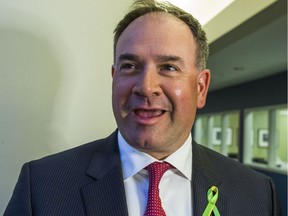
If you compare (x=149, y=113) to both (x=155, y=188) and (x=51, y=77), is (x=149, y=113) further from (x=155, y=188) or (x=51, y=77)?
(x=51, y=77)

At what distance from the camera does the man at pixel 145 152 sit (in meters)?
0.78

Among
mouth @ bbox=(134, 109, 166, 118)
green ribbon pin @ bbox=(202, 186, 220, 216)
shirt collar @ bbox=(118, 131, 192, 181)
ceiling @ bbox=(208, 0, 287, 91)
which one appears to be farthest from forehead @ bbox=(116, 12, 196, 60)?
ceiling @ bbox=(208, 0, 287, 91)

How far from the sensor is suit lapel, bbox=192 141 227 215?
33.3 inches

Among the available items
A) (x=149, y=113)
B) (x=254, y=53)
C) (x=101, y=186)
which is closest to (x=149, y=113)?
(x=149, y=113)

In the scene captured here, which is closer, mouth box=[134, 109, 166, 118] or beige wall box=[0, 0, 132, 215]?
mouth box=[134, 109, 166, 118]

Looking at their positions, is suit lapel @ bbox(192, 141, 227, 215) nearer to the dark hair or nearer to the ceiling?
the dark hair

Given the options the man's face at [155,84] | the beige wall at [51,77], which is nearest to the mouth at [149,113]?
the man's face at [155,84]

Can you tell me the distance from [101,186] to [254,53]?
4.18 meters

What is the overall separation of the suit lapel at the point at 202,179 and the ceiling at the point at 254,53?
0.86m

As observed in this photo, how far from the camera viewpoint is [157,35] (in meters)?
0.80

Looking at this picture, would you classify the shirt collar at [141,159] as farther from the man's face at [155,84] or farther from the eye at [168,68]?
the eye at [168,68]

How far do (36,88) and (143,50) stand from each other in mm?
446

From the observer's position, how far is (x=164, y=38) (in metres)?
0.80

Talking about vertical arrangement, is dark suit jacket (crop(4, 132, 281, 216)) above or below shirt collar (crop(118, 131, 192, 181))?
below
